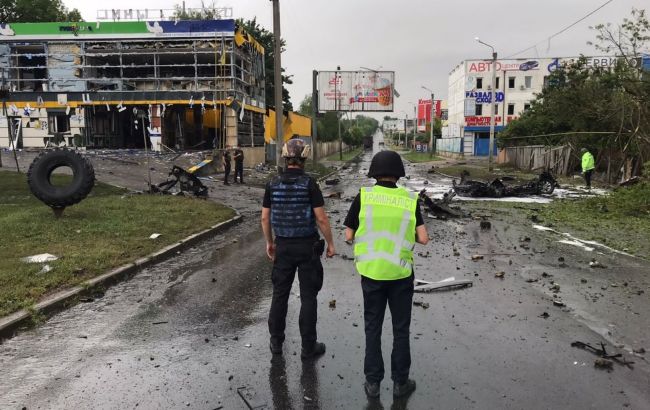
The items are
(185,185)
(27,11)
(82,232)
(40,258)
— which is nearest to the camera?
(40,258)

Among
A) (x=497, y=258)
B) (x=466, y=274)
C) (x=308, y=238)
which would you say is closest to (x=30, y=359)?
(x=308, y=238)

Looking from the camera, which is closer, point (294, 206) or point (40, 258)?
point (294, 206)

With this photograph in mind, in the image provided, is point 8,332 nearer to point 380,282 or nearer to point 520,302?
point 380,282

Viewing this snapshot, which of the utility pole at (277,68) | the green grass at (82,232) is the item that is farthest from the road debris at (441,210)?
the utility pole at (277,68)

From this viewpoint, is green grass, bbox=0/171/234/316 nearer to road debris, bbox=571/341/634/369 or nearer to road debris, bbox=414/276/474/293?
road debris, bbox=414/276/474/293

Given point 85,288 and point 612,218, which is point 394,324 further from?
point 612,218

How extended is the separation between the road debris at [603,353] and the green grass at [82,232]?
5.97m

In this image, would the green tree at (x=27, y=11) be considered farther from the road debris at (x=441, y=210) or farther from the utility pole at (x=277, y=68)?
the road debris at (x=441, y=210)

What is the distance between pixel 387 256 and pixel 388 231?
190mm

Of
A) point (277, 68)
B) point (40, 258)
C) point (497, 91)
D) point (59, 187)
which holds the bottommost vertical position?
point (40, 258)

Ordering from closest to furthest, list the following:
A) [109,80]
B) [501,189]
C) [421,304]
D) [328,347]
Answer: [328,347] < [421,304] < [501,189] < [109,80]

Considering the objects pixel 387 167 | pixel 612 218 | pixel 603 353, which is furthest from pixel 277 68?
pixel 603 353

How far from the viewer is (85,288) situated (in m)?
6.56

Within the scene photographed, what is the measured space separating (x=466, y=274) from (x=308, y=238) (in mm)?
4034
